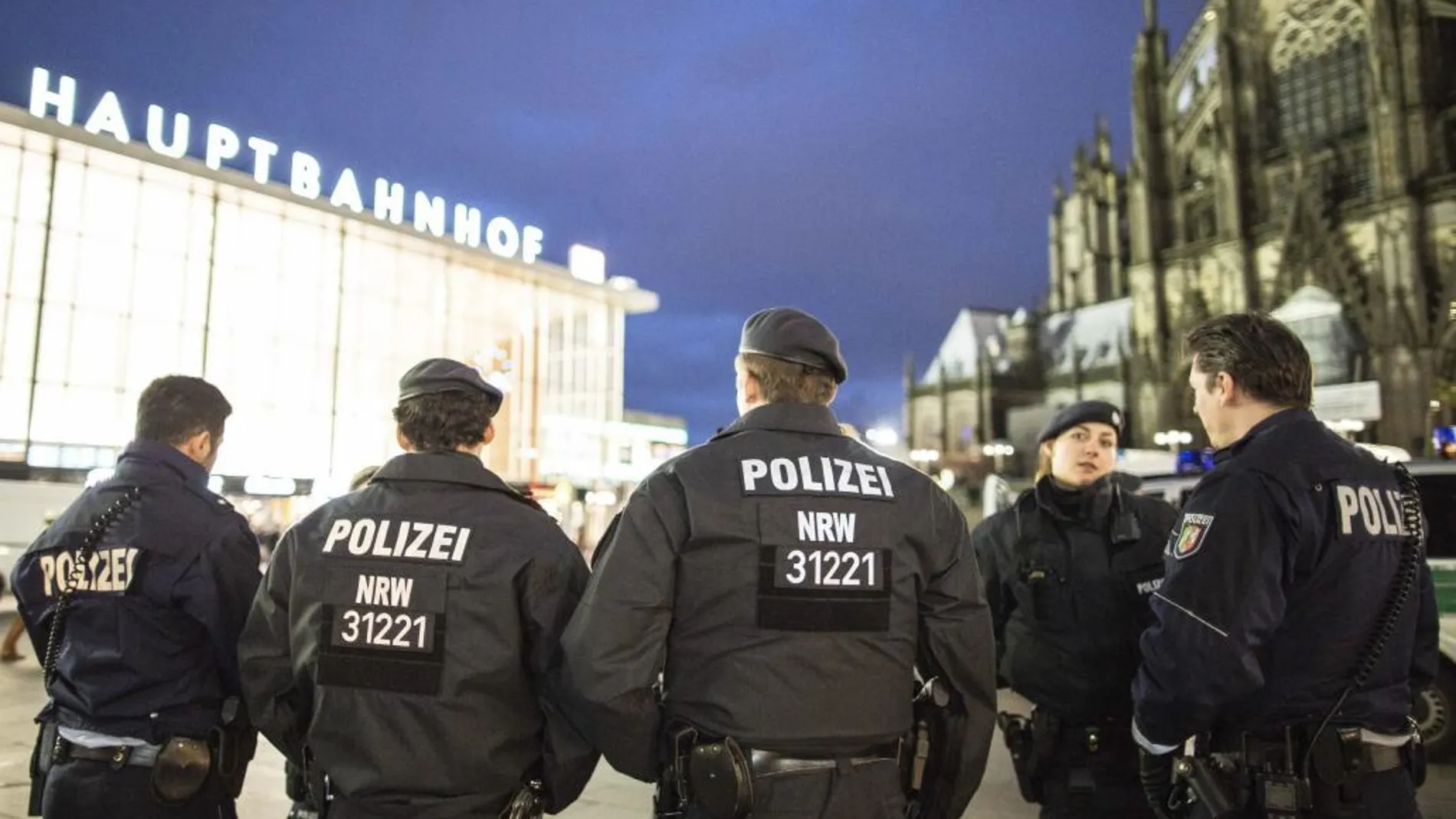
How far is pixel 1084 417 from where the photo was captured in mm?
4199

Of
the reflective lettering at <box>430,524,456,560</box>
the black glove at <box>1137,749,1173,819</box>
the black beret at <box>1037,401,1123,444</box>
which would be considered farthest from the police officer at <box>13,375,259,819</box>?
the black beret at <box>1037,401,1123,444</box>

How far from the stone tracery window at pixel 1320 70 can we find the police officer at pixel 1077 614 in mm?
46097

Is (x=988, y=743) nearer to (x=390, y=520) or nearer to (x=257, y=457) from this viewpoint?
(x=390, y=520)

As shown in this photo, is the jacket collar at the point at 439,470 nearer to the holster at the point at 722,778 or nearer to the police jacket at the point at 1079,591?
the holster at the point at 722,778

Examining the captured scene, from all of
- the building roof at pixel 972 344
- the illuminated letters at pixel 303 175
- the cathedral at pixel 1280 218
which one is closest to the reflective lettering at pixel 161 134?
the illuminated letters at pixel 303 175

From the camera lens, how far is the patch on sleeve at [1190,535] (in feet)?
9.13

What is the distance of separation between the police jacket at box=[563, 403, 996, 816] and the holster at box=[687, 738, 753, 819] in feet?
0.26

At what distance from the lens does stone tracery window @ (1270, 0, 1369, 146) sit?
4334cm

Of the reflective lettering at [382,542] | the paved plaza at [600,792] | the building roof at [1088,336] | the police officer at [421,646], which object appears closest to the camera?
the police officer at [421,646]

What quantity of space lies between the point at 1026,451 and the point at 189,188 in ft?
148

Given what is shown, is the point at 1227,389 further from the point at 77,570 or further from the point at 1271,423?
the point at 77,570

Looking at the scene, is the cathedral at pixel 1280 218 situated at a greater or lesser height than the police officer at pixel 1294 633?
greater

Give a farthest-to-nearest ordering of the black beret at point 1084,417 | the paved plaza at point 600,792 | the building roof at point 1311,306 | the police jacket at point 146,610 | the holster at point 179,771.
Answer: the building roof at point 1311,306
the paved plaza at point 600,792
the black beret at point 1084,417
the police jacket at point 146,610
the holster at point 179,771

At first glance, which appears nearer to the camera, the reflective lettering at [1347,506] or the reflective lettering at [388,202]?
the reflective lettering at [1347,506]
